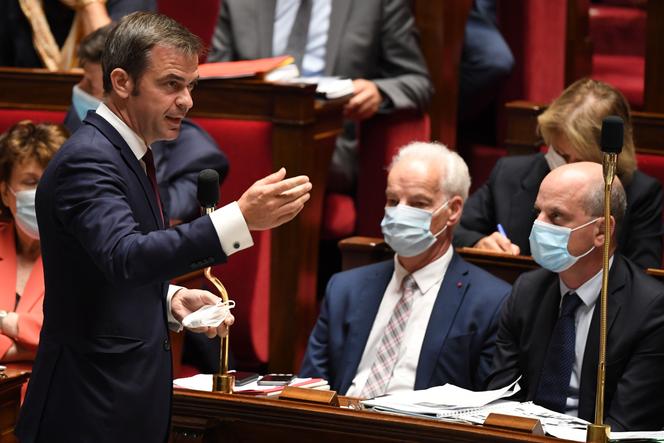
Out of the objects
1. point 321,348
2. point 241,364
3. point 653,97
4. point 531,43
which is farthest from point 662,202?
point 531,43

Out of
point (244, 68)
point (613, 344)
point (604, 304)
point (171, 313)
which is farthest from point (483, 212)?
point (171, 313)

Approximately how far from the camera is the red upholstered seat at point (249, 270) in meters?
2.72

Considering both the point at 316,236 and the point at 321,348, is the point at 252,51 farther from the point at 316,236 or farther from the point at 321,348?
the point at 321,348

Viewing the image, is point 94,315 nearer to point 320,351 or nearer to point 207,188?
point 207,188

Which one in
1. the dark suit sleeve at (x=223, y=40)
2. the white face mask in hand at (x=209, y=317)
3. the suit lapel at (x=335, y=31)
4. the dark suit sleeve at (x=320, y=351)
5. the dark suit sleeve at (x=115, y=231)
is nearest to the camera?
the dark suit sleeve at (x=115, y=231)

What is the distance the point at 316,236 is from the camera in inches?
108

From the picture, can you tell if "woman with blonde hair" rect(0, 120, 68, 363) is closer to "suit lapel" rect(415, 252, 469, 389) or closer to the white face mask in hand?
"suit lapel" rect(415, 252, 469, 389)

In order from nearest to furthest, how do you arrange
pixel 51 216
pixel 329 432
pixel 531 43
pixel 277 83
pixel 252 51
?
1. pixel 51 216
2. pixel 329 432
3. pixel 277 83
4. pixel 252 51
5. pixel 531 43

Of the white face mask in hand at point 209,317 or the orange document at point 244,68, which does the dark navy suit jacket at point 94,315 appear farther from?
the orange document at point 244,68

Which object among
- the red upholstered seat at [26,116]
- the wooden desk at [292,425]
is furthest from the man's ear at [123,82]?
the red upholstered seat at [26,116]

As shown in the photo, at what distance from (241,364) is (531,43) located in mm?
1407

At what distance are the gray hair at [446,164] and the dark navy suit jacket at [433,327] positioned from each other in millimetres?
137

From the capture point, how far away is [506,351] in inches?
81.4

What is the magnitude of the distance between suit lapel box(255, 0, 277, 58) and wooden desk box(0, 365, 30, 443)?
1.31m
